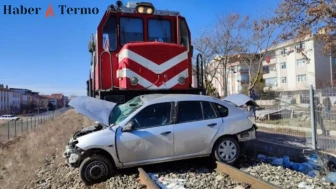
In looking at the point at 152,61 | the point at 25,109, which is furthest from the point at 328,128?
the point at 25,109

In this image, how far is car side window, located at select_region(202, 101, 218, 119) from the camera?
7.40m

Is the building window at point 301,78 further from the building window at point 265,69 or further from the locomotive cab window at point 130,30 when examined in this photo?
the locomotive cab window at point 130,30

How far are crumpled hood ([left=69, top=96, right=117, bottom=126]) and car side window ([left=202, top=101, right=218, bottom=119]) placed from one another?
2.22 m

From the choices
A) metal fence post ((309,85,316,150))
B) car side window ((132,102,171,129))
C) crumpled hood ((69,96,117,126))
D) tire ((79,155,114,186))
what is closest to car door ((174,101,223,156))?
car side window ((132,102,171,129))

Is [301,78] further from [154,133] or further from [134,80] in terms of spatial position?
[154,133]

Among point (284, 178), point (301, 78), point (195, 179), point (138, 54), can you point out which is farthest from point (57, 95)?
point (284, 178)

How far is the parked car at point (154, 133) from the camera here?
663 cm

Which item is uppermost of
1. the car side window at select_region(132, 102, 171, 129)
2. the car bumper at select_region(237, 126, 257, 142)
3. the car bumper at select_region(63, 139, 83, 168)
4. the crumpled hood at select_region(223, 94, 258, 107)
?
the crumpled hood at select_region(223, 94, 258, 107)

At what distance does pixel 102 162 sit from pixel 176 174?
61.7 inches

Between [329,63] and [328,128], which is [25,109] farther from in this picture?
[328,128]

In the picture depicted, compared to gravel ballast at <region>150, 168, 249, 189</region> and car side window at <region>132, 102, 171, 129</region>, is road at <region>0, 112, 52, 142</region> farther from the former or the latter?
gravel ballast at <region>150, 168, 249, 189</region>

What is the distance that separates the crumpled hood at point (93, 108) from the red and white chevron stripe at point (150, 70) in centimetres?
120

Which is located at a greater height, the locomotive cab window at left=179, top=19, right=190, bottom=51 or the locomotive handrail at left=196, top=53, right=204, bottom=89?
the locomotive cab window at left=179, top=19, right=190, bottom=51

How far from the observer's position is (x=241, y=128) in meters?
7.55
